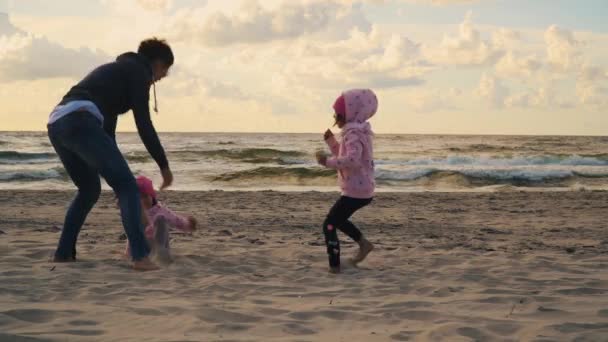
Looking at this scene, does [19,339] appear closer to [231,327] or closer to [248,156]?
[231,327]

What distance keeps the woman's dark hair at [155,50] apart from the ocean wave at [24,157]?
22.5 meters

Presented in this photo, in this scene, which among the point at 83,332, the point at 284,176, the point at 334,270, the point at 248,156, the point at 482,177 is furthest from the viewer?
the point at 248,156

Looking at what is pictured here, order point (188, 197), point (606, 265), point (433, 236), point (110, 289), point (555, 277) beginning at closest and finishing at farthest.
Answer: point (110, 289) → point (555, 277) → point (606, 265) → point (433, 236) → point (188, 197)

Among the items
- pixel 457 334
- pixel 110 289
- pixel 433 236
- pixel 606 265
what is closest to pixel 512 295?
pixel 457 334

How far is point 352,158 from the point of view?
15.6ft

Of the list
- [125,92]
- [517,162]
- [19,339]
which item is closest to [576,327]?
[19,339]

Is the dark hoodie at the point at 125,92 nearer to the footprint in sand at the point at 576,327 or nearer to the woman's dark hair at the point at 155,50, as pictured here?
the woman's dark hair at the point at 155,50

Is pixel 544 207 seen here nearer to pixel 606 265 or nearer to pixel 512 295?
pixel 606 265

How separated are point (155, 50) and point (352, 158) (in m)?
1.63

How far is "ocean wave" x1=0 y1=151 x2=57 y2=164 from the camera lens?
2561 cm

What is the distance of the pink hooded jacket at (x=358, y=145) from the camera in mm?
4789

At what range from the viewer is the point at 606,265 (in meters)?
5.27

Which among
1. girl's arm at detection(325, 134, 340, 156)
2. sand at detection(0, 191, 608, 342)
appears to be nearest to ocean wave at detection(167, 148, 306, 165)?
sand at detection(0, 191, 608, 342)

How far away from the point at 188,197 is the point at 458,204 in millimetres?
5007
